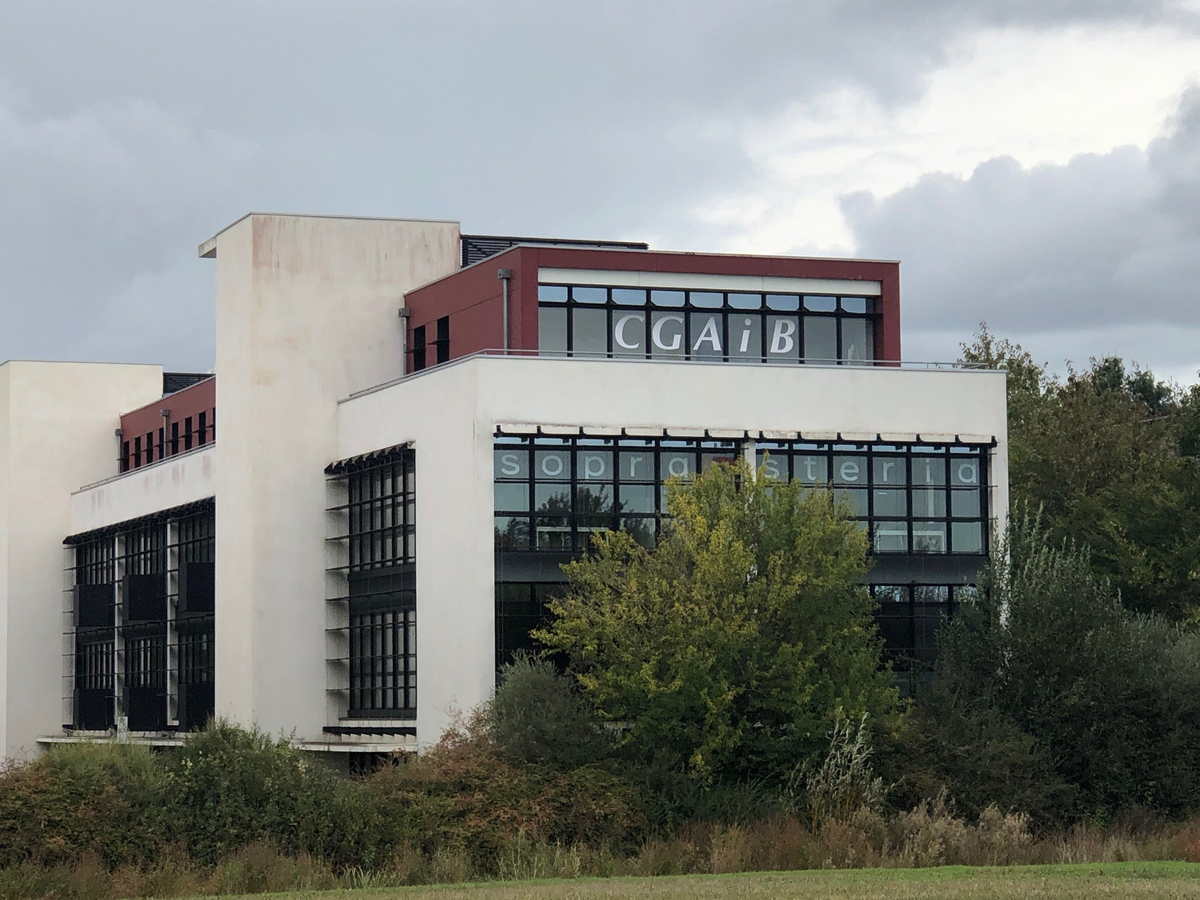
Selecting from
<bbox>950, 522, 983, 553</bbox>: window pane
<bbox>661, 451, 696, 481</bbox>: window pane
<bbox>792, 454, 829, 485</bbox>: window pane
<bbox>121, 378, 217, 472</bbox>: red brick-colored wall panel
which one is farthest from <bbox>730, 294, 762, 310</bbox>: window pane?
<bbox>121, 378, 217, 472</bbox>: red brick-colored wall panel

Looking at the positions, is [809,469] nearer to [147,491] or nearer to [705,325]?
[705,325]

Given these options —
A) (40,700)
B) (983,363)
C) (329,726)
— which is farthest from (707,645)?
(983,363)

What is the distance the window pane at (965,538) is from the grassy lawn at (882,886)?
1589 centimetres

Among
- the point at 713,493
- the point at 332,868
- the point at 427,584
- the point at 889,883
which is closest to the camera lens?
the point at 889,883

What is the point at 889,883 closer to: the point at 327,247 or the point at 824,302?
the point at 824,302

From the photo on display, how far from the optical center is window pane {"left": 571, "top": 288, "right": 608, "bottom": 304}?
47.2 m

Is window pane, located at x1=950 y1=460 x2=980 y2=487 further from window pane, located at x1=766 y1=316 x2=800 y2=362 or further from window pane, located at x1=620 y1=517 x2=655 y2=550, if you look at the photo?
window pane, located at x1=620 y1=517 x2=655 y2=550

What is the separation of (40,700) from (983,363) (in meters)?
41.9

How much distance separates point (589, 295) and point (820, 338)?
6.01 metres

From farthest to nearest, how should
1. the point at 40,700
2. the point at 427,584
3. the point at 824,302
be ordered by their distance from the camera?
the point at 40,700 → the point at 824,302 → the point at 427,584

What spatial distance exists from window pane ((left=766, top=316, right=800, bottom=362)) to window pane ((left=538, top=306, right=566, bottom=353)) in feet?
17.2

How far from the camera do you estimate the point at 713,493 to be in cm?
4050

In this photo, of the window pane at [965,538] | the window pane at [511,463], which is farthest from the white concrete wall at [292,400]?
the window pane at [965,538]

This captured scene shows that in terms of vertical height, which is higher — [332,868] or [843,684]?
[843,684]
